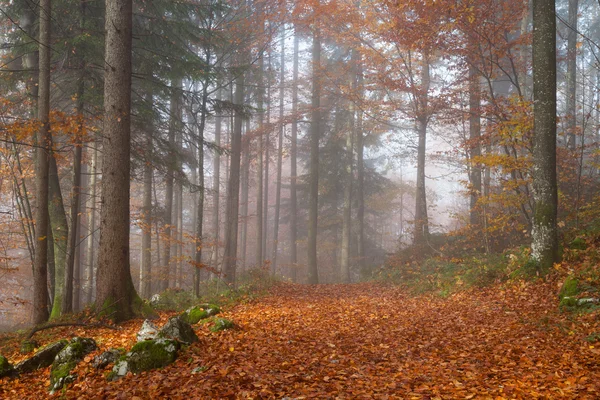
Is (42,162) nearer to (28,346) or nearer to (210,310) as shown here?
(28,346)

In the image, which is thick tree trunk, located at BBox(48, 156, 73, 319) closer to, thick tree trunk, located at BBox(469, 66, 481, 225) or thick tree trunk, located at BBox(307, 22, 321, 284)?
thick tree trunk, located at BBox(307, 22, 321, 284)

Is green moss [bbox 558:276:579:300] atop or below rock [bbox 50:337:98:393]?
atop

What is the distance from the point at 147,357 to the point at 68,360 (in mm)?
1478

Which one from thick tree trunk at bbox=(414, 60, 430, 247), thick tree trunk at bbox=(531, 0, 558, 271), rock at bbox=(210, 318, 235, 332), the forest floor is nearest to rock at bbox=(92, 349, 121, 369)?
the forest floor

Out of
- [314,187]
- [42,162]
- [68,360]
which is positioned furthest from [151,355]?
[314,187]

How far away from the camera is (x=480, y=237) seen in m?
14.3

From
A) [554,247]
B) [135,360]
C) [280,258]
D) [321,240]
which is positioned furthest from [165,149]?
[280,258]

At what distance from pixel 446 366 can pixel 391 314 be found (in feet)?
13.1

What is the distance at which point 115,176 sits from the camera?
831 cm

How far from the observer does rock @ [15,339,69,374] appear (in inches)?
243

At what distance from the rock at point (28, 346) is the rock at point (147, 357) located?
3242mm

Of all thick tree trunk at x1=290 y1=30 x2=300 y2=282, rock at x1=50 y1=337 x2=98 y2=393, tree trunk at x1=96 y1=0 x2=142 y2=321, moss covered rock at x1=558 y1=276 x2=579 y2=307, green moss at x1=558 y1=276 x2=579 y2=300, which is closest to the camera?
rock at x1=50 y1=337 x2=98 y2=393

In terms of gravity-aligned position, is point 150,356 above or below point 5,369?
above

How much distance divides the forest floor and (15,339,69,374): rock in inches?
8.0
